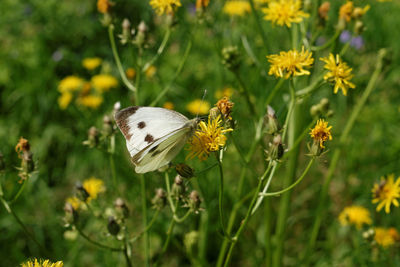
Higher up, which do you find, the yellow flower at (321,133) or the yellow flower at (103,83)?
the yellow flower at (321,133)

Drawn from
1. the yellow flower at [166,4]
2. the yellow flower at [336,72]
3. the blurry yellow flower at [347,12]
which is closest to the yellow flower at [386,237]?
the yellow flower at [336,72]

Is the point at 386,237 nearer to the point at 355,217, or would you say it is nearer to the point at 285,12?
the point at 355,217

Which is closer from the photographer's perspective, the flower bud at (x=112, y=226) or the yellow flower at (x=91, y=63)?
the flower bud at (x=112, y=226)

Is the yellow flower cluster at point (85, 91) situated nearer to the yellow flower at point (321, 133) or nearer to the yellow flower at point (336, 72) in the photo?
the yellow flower at point (336, 72)

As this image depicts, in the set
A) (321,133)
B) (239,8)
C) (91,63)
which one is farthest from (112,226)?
(239,8)

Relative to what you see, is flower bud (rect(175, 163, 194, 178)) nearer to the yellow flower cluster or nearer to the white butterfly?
the white butterfly

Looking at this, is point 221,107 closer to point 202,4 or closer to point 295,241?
point 202,4
